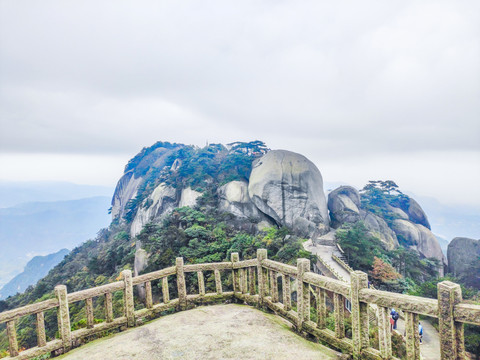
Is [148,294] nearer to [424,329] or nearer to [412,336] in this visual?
[412,336]

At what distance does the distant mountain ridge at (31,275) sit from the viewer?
297 ft

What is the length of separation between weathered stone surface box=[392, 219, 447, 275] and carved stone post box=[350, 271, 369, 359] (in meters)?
33.9

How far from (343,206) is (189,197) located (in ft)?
54.7

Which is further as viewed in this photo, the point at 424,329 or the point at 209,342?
the point at 424,329

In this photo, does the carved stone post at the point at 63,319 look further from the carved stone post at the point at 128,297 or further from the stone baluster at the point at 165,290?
the stone baluster at the point at 165,290

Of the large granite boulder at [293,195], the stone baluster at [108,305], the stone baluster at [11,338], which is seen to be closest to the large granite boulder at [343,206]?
the large granite boulder at [293,195]

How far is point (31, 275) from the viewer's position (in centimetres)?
9512

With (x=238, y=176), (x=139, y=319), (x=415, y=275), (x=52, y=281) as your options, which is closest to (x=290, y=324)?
(x=139, y=319)

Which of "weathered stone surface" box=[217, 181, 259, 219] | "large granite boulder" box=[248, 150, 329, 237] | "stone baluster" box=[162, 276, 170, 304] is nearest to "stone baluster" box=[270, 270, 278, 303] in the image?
"stone baluster" box=[162, 276, 170, 304]

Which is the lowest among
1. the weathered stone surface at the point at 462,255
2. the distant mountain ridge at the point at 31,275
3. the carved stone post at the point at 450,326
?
the distant mountain ridge at the point at 31,275

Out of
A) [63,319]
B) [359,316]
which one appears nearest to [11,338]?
[63,319]

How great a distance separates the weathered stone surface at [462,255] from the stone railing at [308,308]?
30267mm

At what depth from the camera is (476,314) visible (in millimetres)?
3361

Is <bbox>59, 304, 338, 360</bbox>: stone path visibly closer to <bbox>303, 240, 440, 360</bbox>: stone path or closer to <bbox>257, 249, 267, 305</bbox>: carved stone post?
<bbox>257, 249, 267, 305</bbox>: carved stone post
